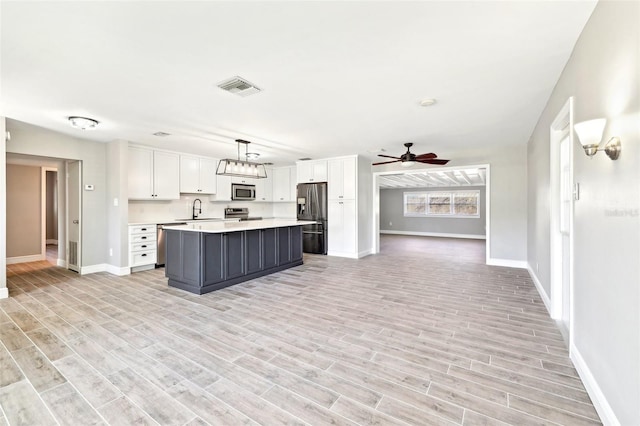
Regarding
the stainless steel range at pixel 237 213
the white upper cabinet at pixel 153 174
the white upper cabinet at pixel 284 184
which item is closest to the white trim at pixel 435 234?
the white upper cabinet at pixel 284 184

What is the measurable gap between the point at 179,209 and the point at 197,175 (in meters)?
0.89

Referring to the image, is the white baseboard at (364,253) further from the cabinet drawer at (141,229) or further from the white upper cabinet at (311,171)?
the cabinet drawer at (141,229)

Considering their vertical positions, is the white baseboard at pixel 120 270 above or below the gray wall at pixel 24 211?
below

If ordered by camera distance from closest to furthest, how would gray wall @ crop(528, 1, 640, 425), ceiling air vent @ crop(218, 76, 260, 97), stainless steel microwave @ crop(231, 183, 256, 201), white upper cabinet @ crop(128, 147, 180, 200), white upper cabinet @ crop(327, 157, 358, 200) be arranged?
gray wall @ crop(528, 1, 640, 425)
ceiling air vent @ crop(218, 76, 260, 97)
white upper cabinet @ crop(128, 147, 180, 200)
white upper cabinet @ crop(327, 157, 358, 200)
stainless steel microwave @ crop(231, 183, 256, 201)

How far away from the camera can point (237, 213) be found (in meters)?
7.93

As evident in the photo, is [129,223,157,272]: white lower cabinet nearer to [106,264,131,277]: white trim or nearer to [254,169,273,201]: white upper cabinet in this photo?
[106,264,131,277]: white trim

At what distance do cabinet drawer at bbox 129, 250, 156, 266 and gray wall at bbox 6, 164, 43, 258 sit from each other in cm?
316

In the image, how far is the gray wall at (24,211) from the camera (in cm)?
631

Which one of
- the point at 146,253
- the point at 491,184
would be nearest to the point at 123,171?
the point at 146,253

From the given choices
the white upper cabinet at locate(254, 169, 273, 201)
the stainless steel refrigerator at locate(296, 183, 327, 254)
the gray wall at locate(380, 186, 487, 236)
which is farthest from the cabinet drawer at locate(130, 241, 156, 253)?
the gray wall at locate(380, 186, 487, 236)

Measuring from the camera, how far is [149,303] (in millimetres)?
3678

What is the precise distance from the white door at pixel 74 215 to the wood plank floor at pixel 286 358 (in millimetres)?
1242

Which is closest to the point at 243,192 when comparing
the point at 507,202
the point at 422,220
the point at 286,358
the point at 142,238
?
the point at 142,238

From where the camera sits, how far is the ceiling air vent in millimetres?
2790
